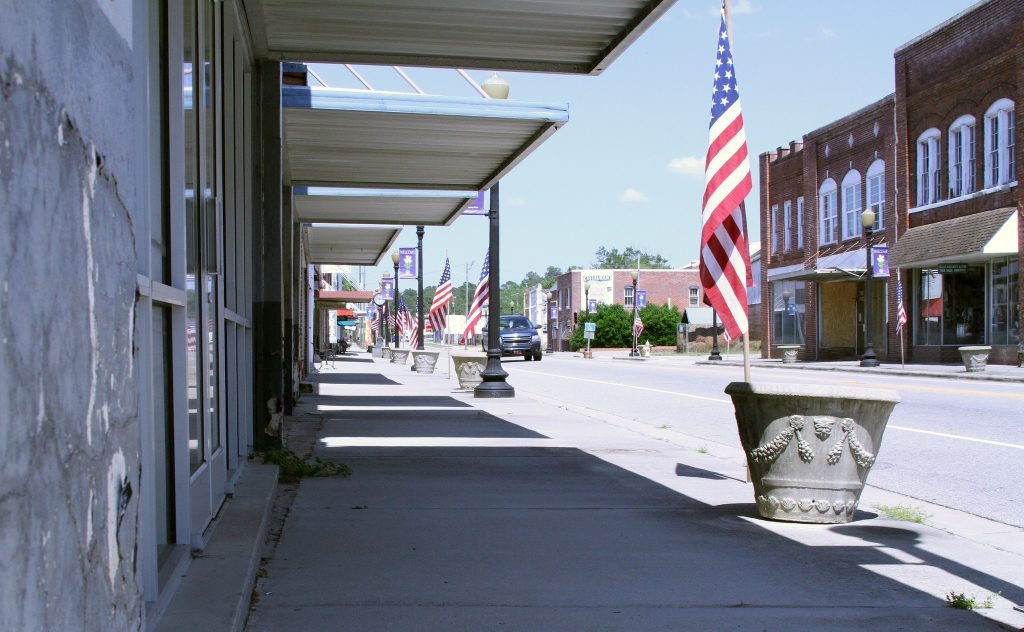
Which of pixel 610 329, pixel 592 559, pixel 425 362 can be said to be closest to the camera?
pixel 592 559

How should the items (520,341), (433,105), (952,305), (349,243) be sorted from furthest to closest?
(520,341) < (952,305) < (349,243) < (433,105)

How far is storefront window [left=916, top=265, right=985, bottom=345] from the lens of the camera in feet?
109

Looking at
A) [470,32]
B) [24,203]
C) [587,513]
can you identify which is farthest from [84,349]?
[470,32]

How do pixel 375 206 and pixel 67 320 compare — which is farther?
pixel 375 206

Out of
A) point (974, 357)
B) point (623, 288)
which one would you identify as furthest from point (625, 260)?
point (974, 357)

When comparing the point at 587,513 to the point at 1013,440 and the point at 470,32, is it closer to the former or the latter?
the point at 470,32

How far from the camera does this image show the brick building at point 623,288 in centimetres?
9231

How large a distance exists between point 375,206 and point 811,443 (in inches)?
580

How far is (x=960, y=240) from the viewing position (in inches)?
1264

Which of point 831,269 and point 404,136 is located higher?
point 404,136

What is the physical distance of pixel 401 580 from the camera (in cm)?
512

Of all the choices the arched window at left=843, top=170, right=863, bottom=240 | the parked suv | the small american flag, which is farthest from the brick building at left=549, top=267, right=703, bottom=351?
the small american flag

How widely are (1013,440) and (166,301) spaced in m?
10.8

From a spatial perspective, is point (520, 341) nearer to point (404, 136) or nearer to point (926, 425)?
point (926, 425)
